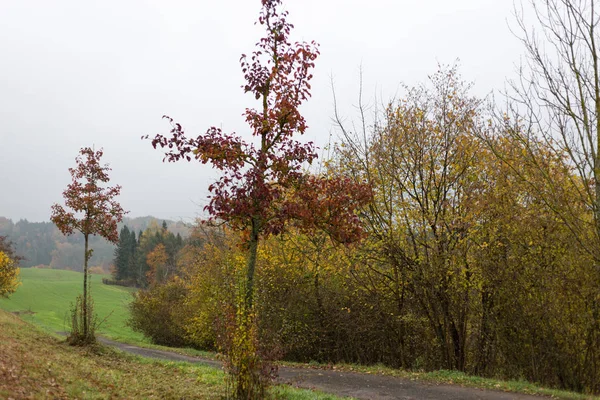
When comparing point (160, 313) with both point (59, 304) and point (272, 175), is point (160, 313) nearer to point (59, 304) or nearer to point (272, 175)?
point (272, 175)

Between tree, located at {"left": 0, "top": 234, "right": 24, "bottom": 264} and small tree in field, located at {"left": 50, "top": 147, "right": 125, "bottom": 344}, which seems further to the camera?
tree, located at {"left": 0, "top": 234, "right": 24, "bottom": 264}

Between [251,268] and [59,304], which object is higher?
[251,268]

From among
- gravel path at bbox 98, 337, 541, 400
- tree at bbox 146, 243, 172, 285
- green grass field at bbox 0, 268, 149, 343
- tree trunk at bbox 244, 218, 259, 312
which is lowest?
green grass field at bbox 0, 268, 149, 343

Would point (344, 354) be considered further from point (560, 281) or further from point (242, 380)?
point (242, 380)

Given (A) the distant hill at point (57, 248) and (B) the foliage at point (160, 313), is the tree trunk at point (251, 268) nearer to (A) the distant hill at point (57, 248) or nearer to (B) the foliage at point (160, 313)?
(B) the foliage at point (160, 313)

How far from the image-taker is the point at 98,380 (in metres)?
7.29

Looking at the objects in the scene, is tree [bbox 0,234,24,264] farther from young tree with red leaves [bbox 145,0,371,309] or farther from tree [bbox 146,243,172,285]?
young tree with red leaves [bbox 145,0,371,309]

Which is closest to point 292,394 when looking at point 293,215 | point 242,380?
point 242,380

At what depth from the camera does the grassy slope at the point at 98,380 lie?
5855mm

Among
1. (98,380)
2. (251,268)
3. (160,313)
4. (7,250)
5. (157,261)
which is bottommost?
(157,261)

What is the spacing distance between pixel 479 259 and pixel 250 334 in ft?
24.4

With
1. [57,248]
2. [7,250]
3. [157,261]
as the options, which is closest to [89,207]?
[7,250]

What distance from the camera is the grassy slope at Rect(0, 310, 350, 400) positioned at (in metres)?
5.86

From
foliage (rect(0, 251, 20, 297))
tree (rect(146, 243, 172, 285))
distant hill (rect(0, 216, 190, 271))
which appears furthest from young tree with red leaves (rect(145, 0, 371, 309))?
distant hill (rect(0, 216, 190, 271))
